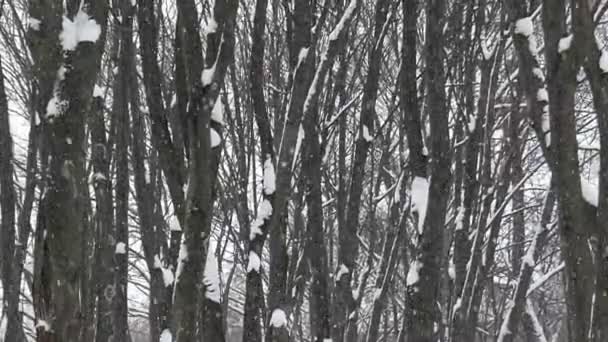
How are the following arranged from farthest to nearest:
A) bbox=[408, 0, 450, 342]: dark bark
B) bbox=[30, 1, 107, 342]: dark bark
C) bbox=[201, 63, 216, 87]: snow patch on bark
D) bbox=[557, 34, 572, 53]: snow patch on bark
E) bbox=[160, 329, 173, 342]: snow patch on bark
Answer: bbox=[160, 329, 173, 342]: snow patch on bark
bbox=[408, 0, 450, 342]: dark bark
bbox=[201, 63, 216, 87]: snow patch on bark
bbox=[30, 1, 107, 342]: dark bark
bbox=[557, 34, 572, 53]: snow patch on bark

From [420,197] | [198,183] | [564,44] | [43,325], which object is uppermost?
[564,44]

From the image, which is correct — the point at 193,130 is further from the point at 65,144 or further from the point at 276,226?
the point at 276,226

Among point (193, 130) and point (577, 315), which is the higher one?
point (193, 130)

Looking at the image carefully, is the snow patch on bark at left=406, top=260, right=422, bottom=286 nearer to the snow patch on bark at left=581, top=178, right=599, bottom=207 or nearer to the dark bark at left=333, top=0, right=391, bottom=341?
the snow patch on bark at left=581, top=178, right=599, bottom=207

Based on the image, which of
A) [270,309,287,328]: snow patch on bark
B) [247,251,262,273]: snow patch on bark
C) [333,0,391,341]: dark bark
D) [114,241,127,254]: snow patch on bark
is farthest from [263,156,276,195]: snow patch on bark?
[114,241,127,254]: snow patch on bark

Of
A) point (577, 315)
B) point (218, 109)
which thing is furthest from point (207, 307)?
point (577, 315)

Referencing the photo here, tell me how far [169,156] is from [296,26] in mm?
1256

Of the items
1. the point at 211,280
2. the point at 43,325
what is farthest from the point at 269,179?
the point at 43,325

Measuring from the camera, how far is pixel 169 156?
3.88 meters

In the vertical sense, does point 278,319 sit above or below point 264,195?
below

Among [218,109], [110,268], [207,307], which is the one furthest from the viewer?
[110,268]

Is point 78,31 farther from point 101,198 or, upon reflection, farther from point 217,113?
point 101,198

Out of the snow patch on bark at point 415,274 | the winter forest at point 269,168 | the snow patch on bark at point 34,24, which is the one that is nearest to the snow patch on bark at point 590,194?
the winter forest at point 269,168

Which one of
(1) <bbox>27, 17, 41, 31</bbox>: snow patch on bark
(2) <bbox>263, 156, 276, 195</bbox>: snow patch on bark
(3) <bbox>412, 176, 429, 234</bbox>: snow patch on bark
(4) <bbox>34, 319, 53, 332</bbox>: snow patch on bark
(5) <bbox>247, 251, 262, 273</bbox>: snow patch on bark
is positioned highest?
(1) <bbox>27, 17, 41, 31</bbox>: snow patch on bark
